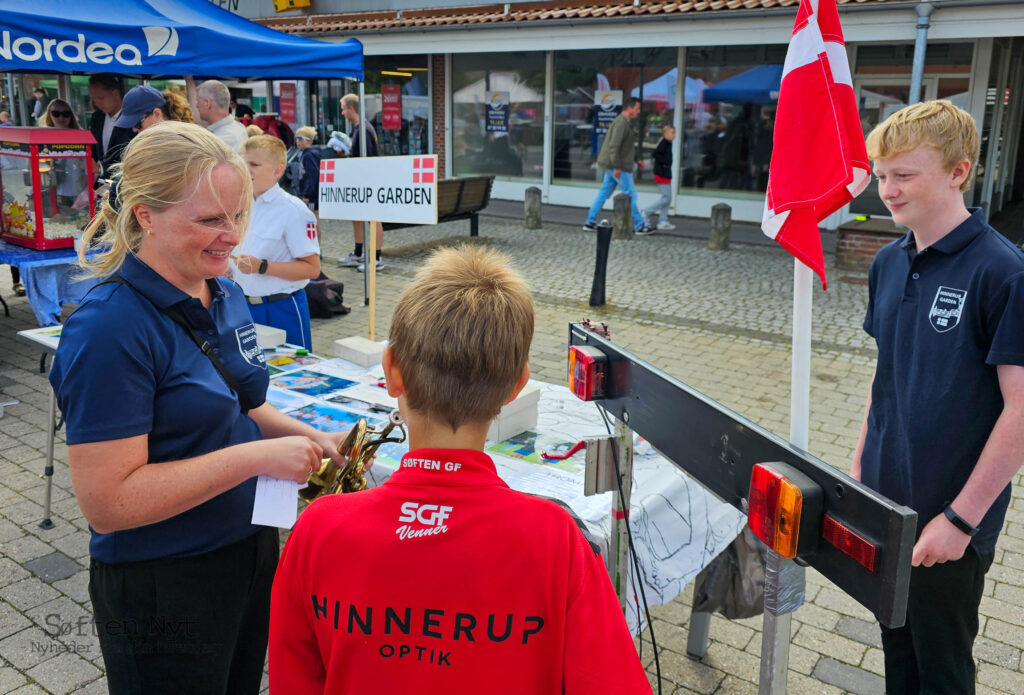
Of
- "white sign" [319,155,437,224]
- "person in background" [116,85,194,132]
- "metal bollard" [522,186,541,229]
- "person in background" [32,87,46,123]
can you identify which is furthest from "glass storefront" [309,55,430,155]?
"white sign" [319,155,437,224]

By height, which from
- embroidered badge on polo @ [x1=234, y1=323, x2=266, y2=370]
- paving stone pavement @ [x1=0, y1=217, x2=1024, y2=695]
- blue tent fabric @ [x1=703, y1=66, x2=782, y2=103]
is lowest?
paving stone pavement @ [x1=0, y1=217, x2=1024, y2=695]

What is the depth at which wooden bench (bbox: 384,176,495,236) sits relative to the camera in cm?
1153

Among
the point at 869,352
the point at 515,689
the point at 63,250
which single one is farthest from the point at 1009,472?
the point at 63,250

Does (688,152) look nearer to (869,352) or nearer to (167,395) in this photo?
(869,352)

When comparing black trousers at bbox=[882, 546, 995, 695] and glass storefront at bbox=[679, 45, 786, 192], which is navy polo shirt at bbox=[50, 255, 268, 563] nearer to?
black trousers at bbox=[882, 546, 995, 695]

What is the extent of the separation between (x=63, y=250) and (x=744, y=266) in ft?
26.6

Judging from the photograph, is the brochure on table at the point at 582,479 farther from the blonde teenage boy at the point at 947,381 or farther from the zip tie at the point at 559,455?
the blonde teenage boy at the point at 947,381

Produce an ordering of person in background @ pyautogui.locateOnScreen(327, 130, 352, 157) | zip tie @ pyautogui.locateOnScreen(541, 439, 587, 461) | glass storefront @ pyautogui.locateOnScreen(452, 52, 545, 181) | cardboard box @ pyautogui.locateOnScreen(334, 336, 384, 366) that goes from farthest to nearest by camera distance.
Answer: glass storefront @ pyautogui.locateOnScreen(452, 52, 545, 181)
person in background @ pyautogui.locateOnScreen(327, 130, 352, 157)
cardboard box @ pyautogui.locateOnScreen(334, 336, 384, 366)
zip tie @ pyautogui.locateOnScreen(541, 439, 587, 461)

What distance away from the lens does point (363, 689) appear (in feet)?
3.93

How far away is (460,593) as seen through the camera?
1160 millimetres

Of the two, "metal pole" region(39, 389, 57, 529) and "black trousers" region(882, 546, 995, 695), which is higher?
"black trousers" region(882, 546, 995, 695)

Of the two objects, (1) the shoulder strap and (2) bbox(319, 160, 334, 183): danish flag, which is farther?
(2) bbox(319, 160, 334, 183): danish flag

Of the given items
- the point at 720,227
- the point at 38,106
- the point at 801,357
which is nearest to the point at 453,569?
the point at 801,357

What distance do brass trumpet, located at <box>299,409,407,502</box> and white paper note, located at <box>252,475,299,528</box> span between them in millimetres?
121
